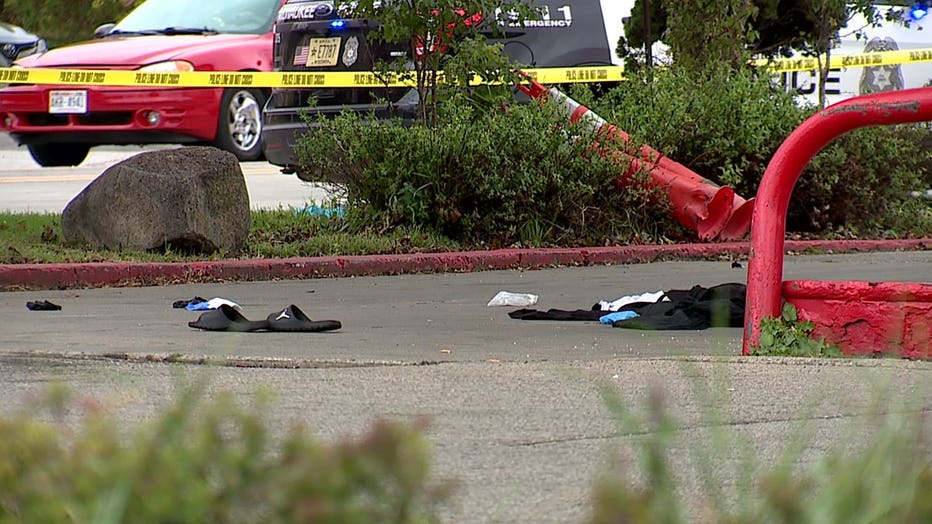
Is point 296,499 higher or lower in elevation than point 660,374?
higher

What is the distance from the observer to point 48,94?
16.4 metres

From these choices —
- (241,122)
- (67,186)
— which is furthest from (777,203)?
(67,186)

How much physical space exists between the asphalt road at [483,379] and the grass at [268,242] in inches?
35.7

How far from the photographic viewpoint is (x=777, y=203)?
5.89m

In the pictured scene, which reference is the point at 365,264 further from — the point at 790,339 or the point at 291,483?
the point at 291,483

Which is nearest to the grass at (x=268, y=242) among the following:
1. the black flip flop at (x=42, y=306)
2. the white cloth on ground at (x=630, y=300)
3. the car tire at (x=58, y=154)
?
the black flip flop at (x=42, y=306)

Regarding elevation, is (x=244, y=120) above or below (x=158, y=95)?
below

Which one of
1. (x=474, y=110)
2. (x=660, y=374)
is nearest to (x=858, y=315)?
(x=660, y=374)

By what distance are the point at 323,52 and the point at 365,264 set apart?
3.95m

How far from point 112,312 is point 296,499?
614 centimetres

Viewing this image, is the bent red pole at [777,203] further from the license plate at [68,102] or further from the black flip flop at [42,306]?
the license plate at [68,102]

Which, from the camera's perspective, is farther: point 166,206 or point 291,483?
point 166,206

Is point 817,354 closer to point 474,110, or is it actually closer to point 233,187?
point 233,187

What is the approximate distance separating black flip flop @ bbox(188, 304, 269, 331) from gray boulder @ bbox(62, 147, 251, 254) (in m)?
2.85
